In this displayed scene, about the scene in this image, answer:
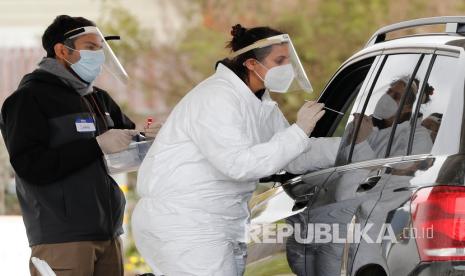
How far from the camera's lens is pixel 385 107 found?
4.71m

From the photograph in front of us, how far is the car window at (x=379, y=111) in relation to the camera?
14.9ft

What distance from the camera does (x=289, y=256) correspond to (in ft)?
16.0

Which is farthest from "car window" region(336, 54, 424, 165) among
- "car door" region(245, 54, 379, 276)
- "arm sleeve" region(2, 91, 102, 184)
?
"arm sleeve" region(2, 91, 102, 184)

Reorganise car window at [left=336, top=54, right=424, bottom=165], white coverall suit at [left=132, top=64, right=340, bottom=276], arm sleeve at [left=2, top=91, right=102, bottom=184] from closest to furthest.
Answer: car window at [left=336, top=54, right=424, bottom=165]
white coverall suit at [left=132, top=64, right=340, bottom=276]
arm sleeve at [left=2, top=91, right=102, bottom=184]

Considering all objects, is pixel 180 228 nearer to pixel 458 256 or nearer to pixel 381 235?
pixel 381 235

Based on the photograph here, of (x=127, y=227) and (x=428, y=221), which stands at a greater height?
(x=428, y=221)

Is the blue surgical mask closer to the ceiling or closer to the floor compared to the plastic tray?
closer to the ceiling

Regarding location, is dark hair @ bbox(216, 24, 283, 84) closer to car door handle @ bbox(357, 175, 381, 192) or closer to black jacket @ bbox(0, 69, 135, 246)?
car door handle @ bbox(357, 175, 381, 192)

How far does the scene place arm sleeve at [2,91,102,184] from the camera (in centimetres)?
547

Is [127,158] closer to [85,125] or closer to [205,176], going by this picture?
[85,125]

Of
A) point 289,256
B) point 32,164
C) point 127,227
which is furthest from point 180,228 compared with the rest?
point 127,227

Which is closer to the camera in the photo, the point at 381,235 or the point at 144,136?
the point at 381,235

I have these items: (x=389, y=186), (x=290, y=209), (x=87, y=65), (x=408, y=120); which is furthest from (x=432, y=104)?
(x=87, y=65)

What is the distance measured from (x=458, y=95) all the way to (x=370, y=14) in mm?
11086
